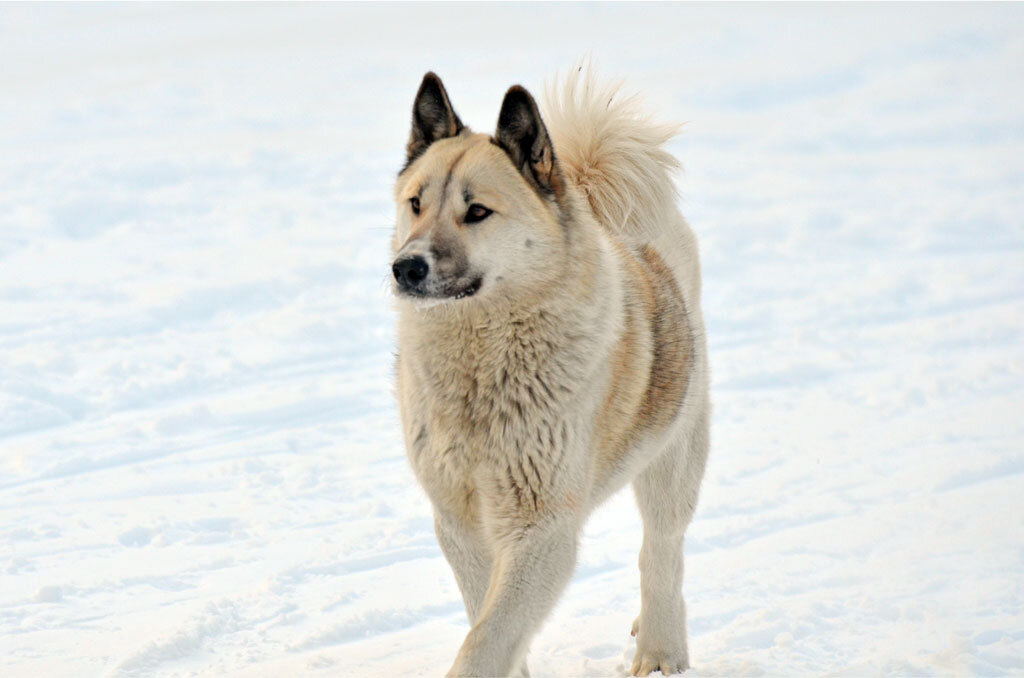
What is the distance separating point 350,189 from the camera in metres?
11.6

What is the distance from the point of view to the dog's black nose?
313 cm

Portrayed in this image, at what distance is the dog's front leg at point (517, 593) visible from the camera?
122 inches

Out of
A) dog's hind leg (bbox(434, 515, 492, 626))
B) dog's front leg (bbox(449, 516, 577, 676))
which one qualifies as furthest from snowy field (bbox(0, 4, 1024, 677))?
dog's front leg (bbox(449, 516, 577, 676))

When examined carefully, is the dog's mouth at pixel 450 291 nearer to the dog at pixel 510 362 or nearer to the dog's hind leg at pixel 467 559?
the dog at pixel 510 362

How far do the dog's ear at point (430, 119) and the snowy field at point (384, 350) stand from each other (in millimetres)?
1422

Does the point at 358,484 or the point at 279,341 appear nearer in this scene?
the point at 358,484

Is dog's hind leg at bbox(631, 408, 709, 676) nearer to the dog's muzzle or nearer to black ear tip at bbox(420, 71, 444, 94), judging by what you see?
the dog's muzzle

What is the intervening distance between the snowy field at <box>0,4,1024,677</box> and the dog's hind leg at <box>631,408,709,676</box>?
0.12 meters

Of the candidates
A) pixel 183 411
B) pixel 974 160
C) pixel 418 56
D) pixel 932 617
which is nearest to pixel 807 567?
pixel 932 617

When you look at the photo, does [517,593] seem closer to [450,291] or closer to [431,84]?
[450,291]

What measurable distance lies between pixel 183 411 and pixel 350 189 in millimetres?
5400

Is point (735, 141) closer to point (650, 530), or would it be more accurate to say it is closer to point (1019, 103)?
point (1019, 103)

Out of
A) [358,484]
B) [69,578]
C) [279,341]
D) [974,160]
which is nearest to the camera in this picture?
[69,578]

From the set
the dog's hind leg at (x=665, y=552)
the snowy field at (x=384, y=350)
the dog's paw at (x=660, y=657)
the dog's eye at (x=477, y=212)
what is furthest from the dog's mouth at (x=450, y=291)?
the dog's paw at (x=660, y=657)
